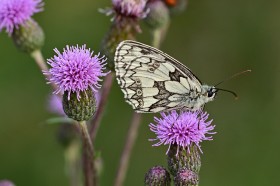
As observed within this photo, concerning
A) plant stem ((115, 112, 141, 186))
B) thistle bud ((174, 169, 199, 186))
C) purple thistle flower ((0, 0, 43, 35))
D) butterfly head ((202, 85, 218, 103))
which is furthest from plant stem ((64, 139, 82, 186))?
thistle bud ((174, 169, 199, 186))

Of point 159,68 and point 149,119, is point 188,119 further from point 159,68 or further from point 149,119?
point 149,119

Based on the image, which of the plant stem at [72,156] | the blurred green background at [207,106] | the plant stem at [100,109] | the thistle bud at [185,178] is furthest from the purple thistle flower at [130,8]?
the blurred green background at [207,106]

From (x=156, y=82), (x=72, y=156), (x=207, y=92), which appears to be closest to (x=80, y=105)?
(x=156, y=82)

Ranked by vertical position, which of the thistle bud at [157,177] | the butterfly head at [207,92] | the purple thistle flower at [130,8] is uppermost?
the purple thistle flower at [130,8]

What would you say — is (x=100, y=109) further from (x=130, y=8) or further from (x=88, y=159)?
(x=130, y=8)

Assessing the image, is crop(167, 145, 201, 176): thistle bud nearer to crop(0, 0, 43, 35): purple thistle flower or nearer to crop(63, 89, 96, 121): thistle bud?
crop(63, 89, 96, 121): thistle bud

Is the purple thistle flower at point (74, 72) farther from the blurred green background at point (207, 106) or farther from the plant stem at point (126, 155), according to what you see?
the blurred green background at point (207, 106)
